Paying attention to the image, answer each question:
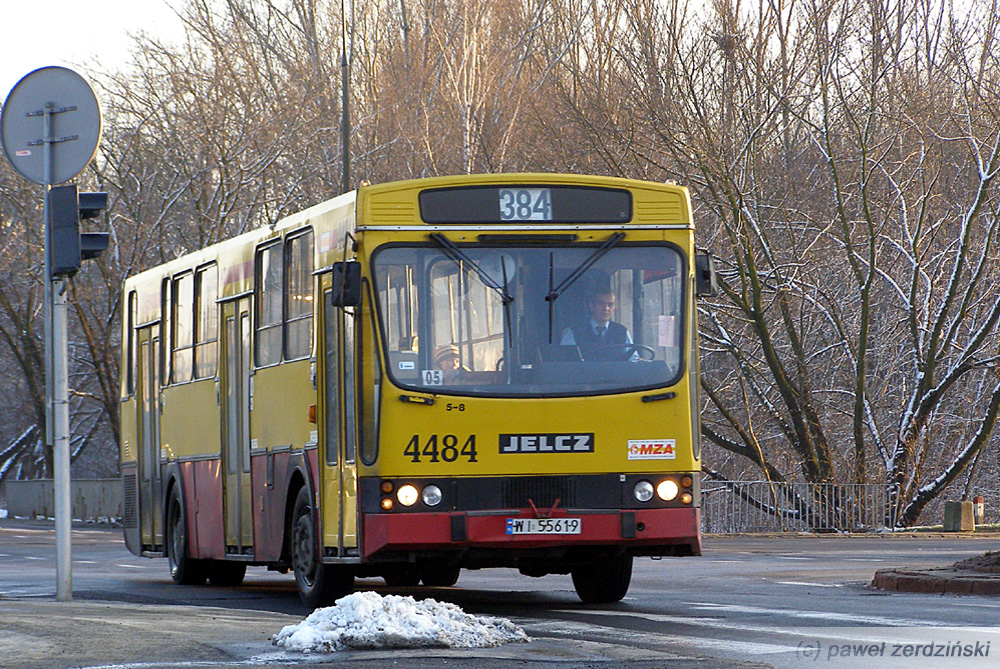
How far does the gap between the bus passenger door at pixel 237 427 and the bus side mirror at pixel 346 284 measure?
312 cm

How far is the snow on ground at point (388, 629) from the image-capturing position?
9.11m

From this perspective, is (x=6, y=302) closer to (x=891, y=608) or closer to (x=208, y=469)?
(x=208, y=469)

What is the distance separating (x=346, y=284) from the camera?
12.0 meters

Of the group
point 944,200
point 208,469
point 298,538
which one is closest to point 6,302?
point 944,200

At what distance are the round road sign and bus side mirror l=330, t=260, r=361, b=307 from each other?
A: 200cm

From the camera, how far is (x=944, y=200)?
34.5 m

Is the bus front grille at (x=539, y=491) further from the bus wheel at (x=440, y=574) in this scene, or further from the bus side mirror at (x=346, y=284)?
the bus side mirror at (x=346, y=284)

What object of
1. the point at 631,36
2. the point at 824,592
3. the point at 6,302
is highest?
the point at 631,36

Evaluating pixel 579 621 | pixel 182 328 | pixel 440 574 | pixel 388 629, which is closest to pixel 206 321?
pixel 182 328

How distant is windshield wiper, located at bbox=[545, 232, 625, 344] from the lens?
12.1 m

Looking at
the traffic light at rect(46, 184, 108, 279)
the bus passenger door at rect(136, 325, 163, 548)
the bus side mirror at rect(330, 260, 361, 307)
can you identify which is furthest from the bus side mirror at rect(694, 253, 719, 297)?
the bus passenger door at rect(136, 325, 163, 548)

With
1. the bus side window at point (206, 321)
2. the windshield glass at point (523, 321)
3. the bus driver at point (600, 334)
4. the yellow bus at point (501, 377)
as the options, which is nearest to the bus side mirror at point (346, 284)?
A: the yellow bus at point (501, 377)

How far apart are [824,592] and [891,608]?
231cm

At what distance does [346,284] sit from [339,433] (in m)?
1.15
